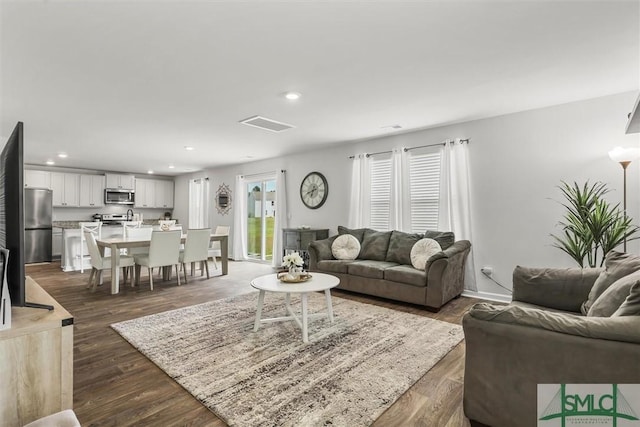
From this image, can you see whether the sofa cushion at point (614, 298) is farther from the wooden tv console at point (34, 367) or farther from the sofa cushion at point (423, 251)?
the wooden tv console at point (34, 367)

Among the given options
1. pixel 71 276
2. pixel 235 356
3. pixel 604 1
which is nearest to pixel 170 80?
pixel 235 356

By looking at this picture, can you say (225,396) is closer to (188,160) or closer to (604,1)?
(604,1)

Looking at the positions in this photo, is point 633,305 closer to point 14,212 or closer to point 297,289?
point 297,289

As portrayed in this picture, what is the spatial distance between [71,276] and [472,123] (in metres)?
7.27

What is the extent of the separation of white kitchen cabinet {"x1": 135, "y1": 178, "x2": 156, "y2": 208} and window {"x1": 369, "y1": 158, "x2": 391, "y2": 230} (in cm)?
734

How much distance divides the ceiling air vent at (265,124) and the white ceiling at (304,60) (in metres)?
0.14

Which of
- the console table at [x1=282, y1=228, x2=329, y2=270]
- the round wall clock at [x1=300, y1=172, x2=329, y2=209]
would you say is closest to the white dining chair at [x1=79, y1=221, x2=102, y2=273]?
the console table at [x1=282, y1=228, x2=329, y2=270]

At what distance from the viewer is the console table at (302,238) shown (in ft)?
18.6

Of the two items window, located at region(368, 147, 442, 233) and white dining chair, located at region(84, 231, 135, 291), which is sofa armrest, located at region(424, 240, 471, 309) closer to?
window, located at region(368, 147, 442, 233)

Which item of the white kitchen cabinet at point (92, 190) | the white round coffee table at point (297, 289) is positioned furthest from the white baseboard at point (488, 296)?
the white kitchen cabinet at point (92, 190)

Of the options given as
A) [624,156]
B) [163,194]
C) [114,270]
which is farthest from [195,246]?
[624,156]

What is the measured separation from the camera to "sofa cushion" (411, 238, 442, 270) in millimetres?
4016

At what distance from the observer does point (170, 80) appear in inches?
116

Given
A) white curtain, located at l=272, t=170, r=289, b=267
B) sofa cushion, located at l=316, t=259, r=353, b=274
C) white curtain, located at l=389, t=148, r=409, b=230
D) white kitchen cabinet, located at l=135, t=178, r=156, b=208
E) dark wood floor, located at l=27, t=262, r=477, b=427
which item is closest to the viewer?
dark wood floor, located at l=27, t=262, r=477, b=427
